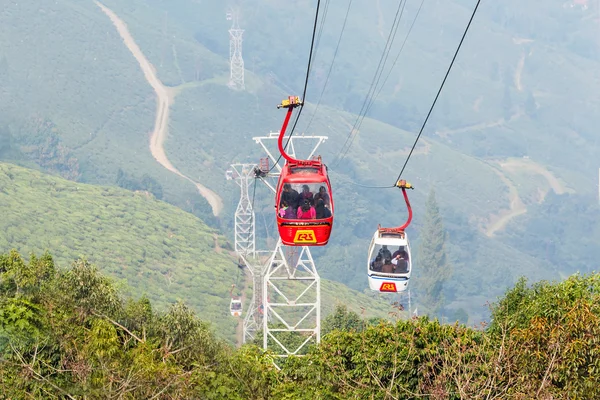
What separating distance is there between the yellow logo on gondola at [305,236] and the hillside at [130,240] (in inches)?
2646

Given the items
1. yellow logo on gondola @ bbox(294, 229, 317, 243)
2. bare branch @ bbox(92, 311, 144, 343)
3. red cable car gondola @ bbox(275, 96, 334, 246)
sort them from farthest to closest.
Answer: yellow logo on gondola @ bbox(294, 229, 317, 243) → red cable car gondola @ bbox(275, 96, 334, 246) → bare branch @ bbox(92, 311, 144, 343)

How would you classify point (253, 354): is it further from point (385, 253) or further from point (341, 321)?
point (341, 321)

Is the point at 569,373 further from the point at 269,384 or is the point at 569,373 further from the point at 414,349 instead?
the point at 269,384

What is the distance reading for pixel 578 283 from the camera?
35219mm

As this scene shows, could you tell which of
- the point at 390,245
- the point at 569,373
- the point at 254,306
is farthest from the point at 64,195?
the point at 569,373

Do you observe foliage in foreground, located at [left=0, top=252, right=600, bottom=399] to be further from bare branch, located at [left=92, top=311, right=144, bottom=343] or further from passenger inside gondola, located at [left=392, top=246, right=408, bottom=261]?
passenger inside gondola, located at [left=392, top=246, right=408, bottom=261]

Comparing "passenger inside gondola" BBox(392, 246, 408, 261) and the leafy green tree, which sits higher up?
the leafy green tree

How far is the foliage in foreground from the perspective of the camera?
95.3ft

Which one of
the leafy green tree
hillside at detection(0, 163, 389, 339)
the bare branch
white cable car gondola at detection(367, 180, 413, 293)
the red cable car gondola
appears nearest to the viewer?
the bare branch

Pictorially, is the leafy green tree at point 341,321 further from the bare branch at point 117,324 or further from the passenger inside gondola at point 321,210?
the bare branch at point 117,324

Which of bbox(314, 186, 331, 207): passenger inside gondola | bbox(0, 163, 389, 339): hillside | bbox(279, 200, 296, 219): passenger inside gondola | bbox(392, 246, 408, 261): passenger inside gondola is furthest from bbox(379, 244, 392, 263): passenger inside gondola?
bbox(0, 163, 389, 339): hillside

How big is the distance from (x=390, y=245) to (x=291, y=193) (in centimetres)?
687

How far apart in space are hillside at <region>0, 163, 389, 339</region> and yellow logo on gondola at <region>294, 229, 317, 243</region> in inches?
2646

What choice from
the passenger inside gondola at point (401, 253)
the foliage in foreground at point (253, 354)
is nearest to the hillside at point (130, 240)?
the passenger inside gondola at point (401, 253)
